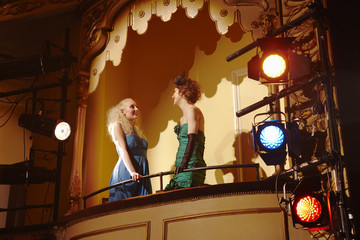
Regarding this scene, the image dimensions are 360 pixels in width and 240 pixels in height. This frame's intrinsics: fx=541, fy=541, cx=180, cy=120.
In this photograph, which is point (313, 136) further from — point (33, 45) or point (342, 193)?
point (33, 45)

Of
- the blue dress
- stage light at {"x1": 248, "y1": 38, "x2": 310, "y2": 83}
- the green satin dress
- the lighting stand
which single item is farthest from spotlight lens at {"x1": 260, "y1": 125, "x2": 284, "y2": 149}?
the blue dress

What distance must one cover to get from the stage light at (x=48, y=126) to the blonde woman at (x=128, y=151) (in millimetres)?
666

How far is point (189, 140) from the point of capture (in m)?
5.11

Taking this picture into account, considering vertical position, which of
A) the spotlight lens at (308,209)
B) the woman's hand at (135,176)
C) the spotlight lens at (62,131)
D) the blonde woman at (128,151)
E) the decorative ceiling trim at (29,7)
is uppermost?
the decorative ceiling trim at (29,7)

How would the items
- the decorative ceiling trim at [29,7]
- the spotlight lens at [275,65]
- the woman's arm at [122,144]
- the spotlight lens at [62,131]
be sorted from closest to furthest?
the spotlight lens at [275,65] < the woman's arm at [122,144] < the spotlight lens at [62,131] < the decorative ceiling trim at [29,7]

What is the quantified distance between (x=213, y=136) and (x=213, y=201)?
2176mm

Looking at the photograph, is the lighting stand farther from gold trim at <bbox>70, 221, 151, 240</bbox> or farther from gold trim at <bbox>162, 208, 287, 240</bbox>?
gold trim at <bbox>70, 221, 151, 240</bbox>

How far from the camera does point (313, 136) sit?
14.5 feet

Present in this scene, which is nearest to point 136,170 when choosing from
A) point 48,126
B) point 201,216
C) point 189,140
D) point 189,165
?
point 189,165

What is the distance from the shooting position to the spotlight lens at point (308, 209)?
343 cm

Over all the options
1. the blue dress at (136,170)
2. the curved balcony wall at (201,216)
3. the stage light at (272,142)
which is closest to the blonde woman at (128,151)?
the blue dress at (136,170)

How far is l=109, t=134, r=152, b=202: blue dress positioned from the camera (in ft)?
18.2

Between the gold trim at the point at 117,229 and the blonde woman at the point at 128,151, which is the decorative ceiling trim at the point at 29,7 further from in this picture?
the gold trim at the point at 117,229

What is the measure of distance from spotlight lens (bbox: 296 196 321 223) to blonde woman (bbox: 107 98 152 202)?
2.25 meters
